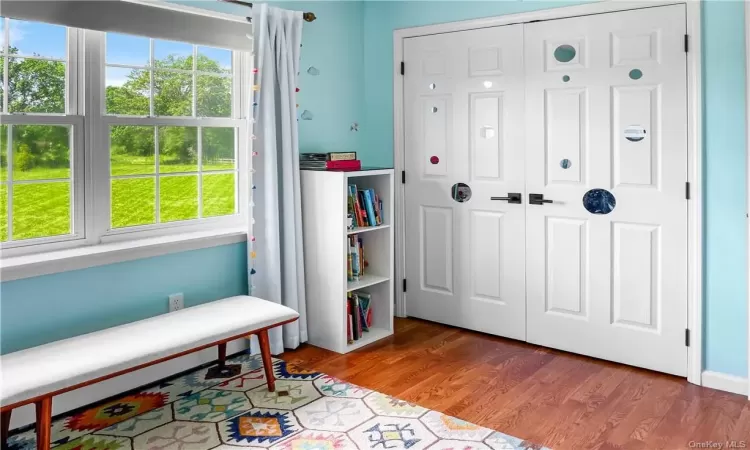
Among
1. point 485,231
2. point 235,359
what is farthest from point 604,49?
point 235,359

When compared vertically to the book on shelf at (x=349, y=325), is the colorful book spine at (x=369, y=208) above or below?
above

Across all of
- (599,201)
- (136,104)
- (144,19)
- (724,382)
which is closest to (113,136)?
(136,104)

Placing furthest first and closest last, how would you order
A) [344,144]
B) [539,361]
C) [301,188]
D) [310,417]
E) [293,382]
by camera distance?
[344,144]
[301,188]
[539,361]
[293,382]
[310,417]

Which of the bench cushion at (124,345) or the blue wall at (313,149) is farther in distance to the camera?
the blue wall at (313,149)

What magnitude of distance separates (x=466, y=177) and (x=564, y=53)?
0.95 m

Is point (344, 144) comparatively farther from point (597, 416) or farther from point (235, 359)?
point (597, 416)

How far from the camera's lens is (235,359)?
355 centimetres

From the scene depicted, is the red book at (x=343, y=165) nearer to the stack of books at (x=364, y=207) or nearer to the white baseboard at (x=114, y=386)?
the stack of books at (x=364, y=207)

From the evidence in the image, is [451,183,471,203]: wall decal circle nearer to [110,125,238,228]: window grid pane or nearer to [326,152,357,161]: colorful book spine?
[326,152,357,161]: colorful book spine

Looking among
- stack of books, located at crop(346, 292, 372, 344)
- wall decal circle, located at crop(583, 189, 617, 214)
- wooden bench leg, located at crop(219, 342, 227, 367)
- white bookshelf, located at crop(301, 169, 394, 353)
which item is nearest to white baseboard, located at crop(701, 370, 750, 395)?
wall decal circle, located at crop(583, 189, 617, 214)

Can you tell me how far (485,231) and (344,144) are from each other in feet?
3.76

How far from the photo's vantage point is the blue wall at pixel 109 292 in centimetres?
265

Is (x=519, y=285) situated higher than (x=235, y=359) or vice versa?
(x=519, y=285)

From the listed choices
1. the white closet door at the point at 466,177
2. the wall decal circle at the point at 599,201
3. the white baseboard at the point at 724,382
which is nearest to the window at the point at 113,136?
the white closet door at the point at 466,177
